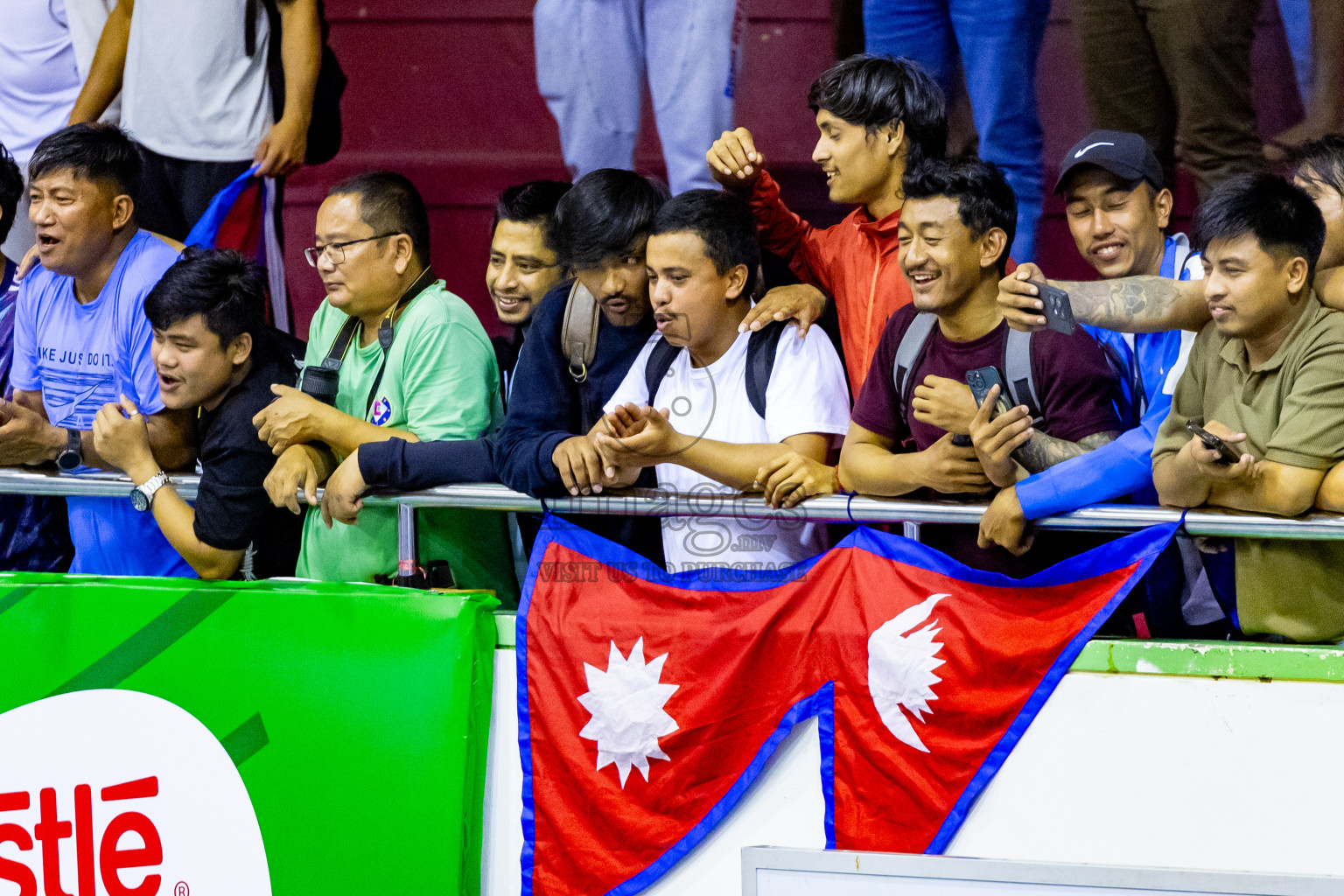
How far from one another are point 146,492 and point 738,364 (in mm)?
1534

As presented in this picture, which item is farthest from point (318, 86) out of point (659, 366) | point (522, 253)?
point (659, 366)

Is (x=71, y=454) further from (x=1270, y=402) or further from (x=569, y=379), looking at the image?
(x=1270, y=402)

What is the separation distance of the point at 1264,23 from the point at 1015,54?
2.37ft

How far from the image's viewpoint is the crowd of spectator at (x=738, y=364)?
262 cm

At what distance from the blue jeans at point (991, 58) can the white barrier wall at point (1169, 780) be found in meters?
1.58

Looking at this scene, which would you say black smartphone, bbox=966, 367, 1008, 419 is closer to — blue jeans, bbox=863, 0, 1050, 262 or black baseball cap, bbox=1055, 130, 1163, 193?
black baseball cap, bbox=1055, 130, 1163, 193

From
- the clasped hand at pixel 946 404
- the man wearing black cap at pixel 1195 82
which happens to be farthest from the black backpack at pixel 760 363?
the man wearing black cap at pixel 1195 82

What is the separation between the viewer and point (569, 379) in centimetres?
328

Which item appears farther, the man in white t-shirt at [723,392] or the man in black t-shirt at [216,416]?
the man in black t-shirt at [216,416]

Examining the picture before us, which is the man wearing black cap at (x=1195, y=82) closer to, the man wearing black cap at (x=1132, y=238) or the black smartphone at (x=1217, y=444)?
the man wearing black cap at (x=1132, y=238)

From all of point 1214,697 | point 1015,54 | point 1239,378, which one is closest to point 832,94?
point 1015,54

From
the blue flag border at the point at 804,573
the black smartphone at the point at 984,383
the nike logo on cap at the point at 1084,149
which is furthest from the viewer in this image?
the nike logo on cap at the point at 1084,149

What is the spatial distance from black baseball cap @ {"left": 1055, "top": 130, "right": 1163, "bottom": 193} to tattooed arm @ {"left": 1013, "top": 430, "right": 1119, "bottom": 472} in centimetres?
63

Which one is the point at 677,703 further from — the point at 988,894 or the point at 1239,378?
the point at 1239,378
